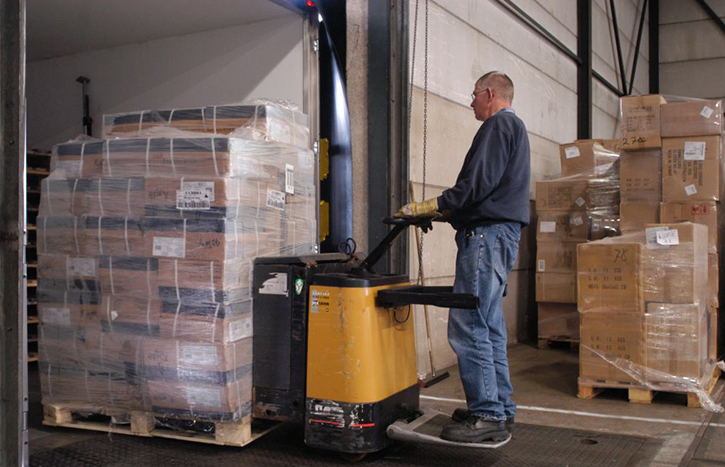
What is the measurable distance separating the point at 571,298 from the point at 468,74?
252 cm

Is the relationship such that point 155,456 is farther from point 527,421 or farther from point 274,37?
point 274,37

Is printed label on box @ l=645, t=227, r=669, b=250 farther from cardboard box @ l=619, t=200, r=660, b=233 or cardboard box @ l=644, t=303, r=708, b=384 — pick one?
cardboard box @ l=619, t=200, r=660, b=233

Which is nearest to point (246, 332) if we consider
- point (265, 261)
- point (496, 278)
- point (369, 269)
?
point (265, 261)

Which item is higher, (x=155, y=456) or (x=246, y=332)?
(x=246, y=332)

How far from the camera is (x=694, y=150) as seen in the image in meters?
5.64

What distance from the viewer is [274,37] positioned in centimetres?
540

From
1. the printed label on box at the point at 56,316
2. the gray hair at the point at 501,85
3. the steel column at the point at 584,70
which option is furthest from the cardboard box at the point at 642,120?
the printed label on box at the point at 56,316

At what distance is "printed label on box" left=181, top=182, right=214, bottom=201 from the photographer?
3.73 metres

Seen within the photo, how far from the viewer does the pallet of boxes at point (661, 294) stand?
15.9 feet

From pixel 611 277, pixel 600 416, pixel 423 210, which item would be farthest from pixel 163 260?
pixel 611 277

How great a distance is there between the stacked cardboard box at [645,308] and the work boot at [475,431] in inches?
71.2

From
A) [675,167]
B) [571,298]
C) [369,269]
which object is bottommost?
[571,298]

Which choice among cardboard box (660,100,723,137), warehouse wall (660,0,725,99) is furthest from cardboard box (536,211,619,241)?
warehouse wall (660,0,725,99)

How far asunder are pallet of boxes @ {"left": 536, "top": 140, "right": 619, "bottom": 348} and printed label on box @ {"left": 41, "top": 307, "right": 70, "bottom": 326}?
16.0ft
